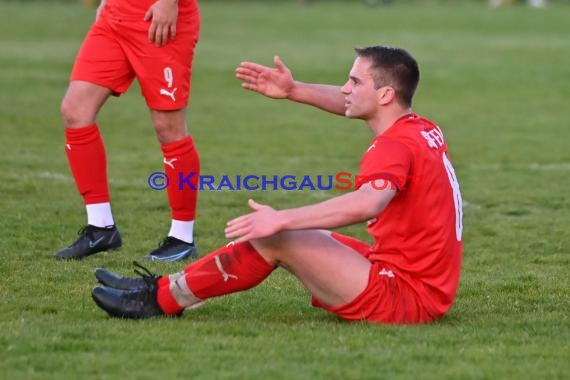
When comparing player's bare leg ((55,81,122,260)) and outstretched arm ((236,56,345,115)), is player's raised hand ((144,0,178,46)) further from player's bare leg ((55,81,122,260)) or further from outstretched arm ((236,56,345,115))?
outstretched arm ((236,56,345,115))

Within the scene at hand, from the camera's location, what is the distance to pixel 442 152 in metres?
5.79

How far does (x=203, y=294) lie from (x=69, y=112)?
2.30m

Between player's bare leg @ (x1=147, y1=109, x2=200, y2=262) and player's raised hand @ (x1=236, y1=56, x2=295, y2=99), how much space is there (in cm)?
139

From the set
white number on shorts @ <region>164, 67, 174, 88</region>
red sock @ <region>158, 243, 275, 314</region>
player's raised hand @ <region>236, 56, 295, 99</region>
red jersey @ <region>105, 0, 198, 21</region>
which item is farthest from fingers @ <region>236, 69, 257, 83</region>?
red jersey @ <region>105, 0, 198, 21</region>

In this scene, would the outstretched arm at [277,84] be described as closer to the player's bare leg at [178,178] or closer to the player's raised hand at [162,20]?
the player's raised hand at [162,20]

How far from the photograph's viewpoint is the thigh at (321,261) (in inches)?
218

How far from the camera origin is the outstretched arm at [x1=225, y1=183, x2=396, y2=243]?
5316mm

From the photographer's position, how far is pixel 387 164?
5.48 metres

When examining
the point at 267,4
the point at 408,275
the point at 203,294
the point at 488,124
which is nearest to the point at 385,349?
the point at 408,275

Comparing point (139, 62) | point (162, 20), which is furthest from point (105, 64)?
point (162, 20)

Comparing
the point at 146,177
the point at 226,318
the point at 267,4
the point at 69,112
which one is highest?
the point at 69,112

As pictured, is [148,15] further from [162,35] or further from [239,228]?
[239,228]

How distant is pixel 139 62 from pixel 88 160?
0.65 m

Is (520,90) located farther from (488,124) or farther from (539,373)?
(539,373)
